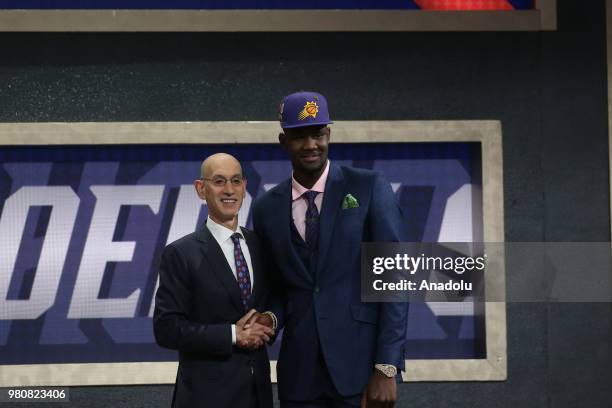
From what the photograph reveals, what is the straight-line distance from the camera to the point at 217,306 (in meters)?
3.79

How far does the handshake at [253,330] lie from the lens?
373cm

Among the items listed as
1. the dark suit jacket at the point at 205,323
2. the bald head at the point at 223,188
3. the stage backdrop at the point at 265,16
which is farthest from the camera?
the stage backdrop at the point at 265,16

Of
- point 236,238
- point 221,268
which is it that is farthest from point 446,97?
point 221,268

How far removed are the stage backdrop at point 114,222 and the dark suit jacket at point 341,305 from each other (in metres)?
2.53

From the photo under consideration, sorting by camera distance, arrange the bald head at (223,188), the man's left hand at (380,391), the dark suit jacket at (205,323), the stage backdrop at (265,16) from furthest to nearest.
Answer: the stage backdrop at (265,16), the bald head at (223,188), the dark suit jacket at (205,323), the man's left hand at (380,391)

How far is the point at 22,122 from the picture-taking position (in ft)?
20.4

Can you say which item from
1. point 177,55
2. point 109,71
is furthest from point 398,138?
point 109,71

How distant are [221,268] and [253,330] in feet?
0.90

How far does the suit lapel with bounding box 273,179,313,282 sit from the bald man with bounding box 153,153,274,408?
0.47 ft

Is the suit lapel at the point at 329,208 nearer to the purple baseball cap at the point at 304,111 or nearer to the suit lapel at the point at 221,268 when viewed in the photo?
the purple baseball cap at the point at 304,111

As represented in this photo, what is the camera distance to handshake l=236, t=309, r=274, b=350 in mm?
3730

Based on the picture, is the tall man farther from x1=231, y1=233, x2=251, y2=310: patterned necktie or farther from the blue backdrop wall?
the blue backdrop wall

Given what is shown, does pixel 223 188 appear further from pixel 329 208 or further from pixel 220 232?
pixel 329 208

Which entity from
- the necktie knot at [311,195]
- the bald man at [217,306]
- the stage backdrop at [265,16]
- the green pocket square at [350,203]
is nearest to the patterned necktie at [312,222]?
the necktie knot at [311,195]
